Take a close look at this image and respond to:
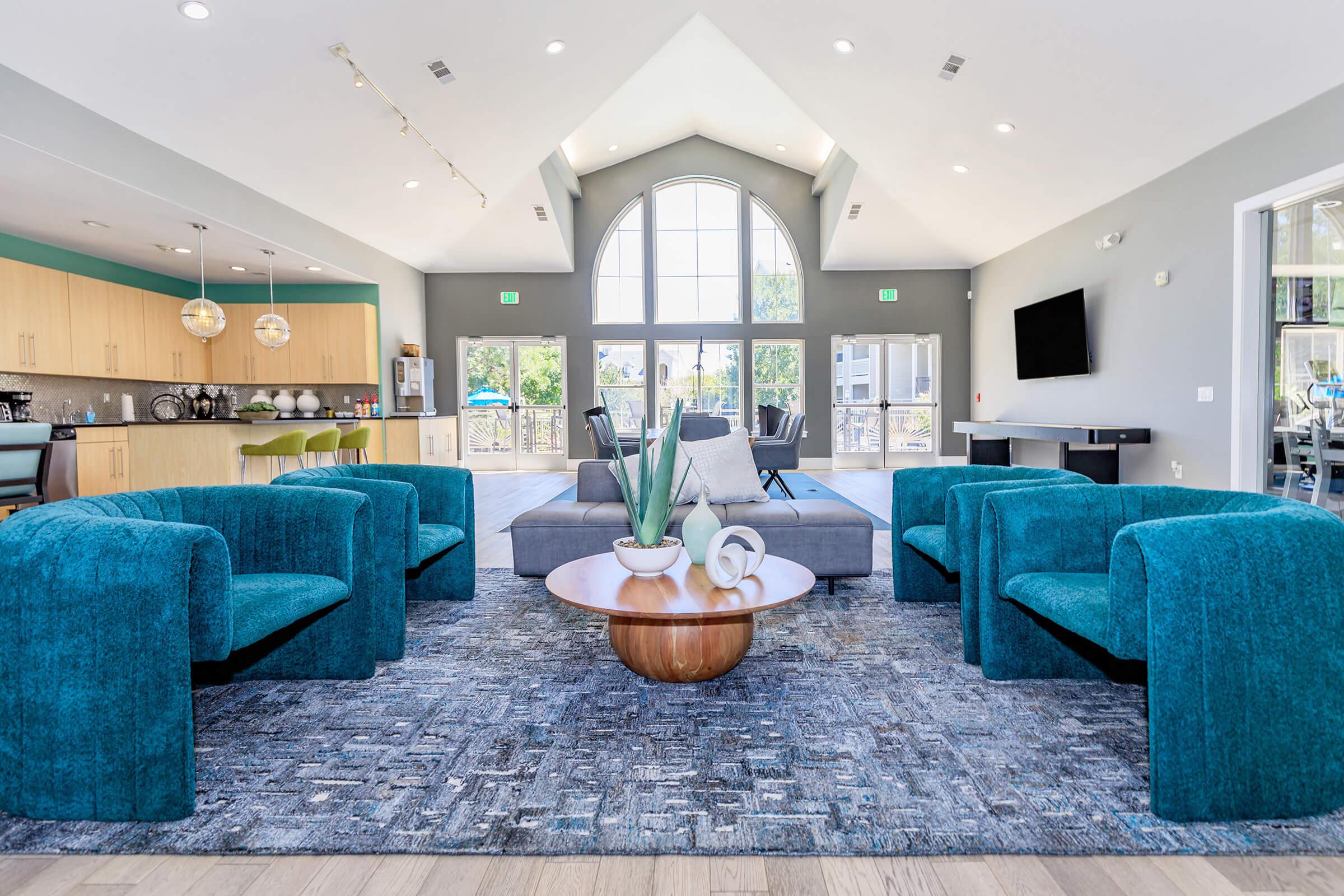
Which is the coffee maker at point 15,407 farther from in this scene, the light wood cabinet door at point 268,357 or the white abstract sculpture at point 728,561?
the white abstract sculpture at point 728,561

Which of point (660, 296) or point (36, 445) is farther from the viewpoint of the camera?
point (660, 296)

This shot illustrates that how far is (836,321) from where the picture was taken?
1030 centimetres

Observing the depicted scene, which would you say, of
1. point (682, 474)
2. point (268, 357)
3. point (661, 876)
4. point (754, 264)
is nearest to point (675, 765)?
point (661, 876)

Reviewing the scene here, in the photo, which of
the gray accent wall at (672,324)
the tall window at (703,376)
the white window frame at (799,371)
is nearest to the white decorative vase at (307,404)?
the gray accent wall at (672,324)

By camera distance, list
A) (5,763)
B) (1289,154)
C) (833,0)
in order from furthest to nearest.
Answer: (833,0)
(1289,154)
(5,763)

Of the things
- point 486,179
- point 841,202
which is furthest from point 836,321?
point 486,179

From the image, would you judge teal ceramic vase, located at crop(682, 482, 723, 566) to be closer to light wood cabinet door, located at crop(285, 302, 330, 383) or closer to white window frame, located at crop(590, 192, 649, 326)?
light wood cabinet door, located at crop(285, 302, 330, 383)

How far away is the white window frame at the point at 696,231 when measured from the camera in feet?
34.2

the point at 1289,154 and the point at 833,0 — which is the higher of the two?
the point at 833,0

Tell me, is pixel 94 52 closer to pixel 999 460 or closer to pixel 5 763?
pixel 5 763

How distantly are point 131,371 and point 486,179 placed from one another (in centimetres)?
408

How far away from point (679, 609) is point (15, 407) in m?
6.46

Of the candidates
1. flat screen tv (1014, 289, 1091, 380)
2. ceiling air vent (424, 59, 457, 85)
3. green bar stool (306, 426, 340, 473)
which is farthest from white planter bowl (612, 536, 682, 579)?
flat screen tv (1014, 289, 1091, 380)

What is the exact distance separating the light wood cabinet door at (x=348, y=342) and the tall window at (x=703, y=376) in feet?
13.4
